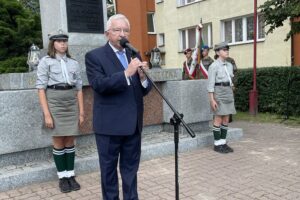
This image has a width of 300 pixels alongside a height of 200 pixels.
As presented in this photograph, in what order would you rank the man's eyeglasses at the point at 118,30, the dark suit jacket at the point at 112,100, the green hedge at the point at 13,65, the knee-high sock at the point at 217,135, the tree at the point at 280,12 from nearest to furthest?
the man's eyeglasses at the point at 118,30 → the dark suit jacket at the point at 112,100 → the knee-high sock at the point at 217,135 → the tree at the point at 280,12 → the green hedge at the point at 13,65

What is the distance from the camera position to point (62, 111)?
4.69 m

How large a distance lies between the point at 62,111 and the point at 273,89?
8000mm

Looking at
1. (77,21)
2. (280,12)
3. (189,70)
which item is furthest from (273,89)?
(77,21)

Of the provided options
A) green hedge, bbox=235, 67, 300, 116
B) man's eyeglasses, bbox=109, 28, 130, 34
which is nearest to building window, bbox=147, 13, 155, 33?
green hedge, bbox=235, 67, 300, 116

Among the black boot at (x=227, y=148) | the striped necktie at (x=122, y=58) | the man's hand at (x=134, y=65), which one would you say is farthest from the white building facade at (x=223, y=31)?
the man's hand at (x=134, y=65)

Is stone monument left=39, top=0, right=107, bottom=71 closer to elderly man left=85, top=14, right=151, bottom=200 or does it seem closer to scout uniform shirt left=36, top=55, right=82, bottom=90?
scout uniform shirt left=36, top=55, right=82, bottom=90

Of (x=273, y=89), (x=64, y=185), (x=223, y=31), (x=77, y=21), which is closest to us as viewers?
(x=64, y=185)

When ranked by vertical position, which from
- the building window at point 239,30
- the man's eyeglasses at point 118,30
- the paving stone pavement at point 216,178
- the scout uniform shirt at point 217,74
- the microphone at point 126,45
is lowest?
the paving stone pavement at point 216,178

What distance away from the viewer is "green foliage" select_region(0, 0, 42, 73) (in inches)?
493

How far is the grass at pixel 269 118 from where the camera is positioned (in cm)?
959

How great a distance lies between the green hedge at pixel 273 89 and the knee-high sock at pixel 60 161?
286 inches

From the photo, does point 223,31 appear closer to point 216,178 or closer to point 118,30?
point 216,178

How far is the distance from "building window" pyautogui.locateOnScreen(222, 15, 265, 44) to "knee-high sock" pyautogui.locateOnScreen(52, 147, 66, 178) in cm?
1338

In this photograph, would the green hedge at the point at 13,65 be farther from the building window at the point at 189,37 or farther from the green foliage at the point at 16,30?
the building window at the point at 189,37
